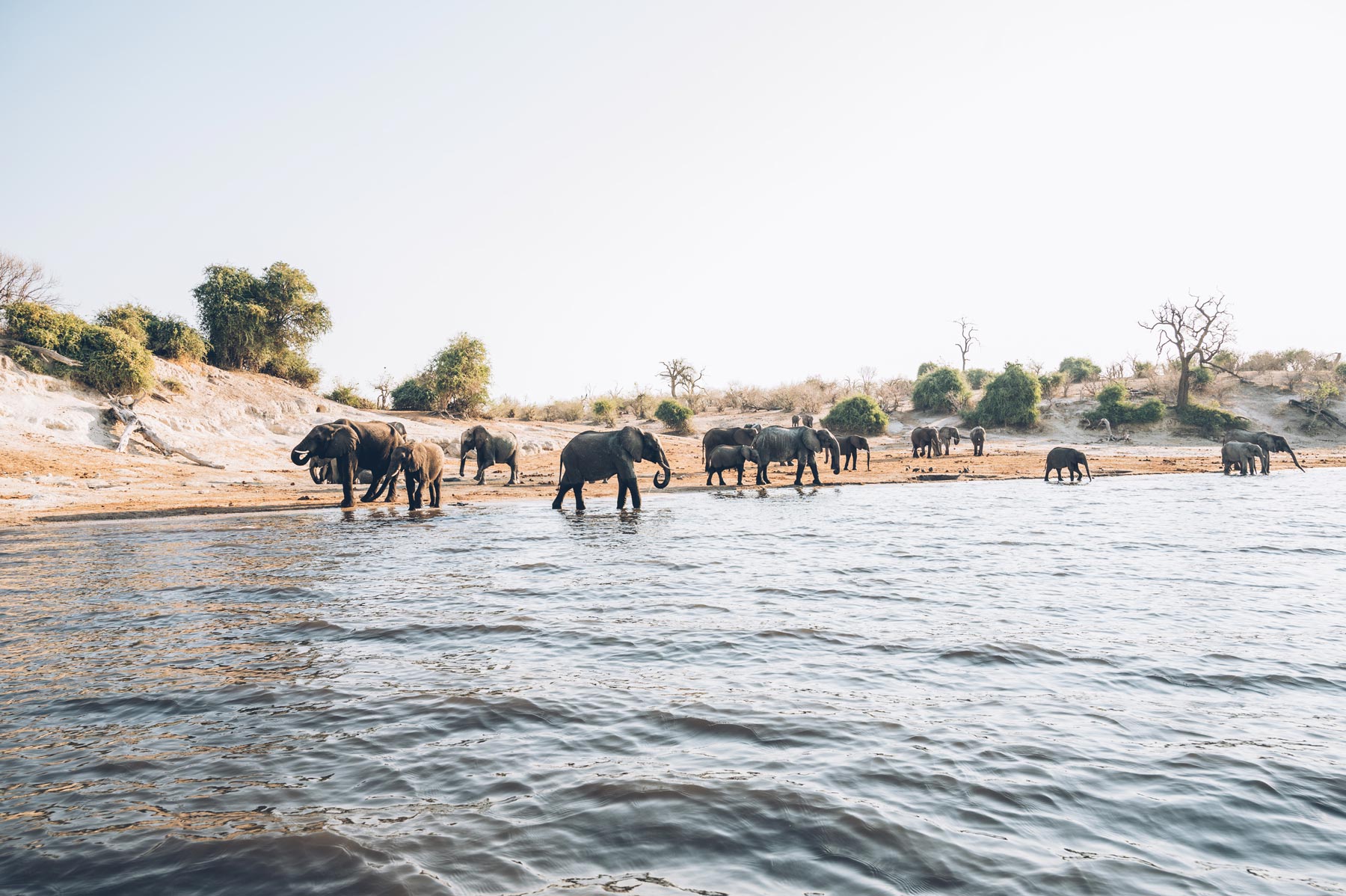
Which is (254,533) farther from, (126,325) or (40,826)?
(126,325)

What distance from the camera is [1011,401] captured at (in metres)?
42.0

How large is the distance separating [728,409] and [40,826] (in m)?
50.7

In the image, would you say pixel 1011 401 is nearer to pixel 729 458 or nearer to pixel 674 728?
pixel 729 458

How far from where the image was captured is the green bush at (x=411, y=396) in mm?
40031

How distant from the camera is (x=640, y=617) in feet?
25.4

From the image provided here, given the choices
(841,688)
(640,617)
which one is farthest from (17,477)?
(841,688)

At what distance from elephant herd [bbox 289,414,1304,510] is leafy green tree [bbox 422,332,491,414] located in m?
14.4

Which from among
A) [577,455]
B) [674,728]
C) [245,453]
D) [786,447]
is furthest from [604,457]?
[245,453]

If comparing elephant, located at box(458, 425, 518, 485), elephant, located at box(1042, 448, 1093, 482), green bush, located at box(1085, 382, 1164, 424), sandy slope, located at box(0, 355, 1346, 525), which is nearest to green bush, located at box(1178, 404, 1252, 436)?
sandy slope, located at box(0, 355, 1346, 525)

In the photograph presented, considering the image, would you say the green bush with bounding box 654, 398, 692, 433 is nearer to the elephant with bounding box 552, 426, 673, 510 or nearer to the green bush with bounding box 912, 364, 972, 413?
the green bush with bounding box 912, 364, 972, 413

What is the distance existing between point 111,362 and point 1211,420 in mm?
49325

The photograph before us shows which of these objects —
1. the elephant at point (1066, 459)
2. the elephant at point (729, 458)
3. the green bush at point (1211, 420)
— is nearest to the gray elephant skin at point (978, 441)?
the elephant at point (1066, 459)

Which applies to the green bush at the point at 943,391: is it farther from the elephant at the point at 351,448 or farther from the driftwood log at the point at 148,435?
the driftwood log at the point at 148,435

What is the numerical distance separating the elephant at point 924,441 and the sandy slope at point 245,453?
835 millimetres
